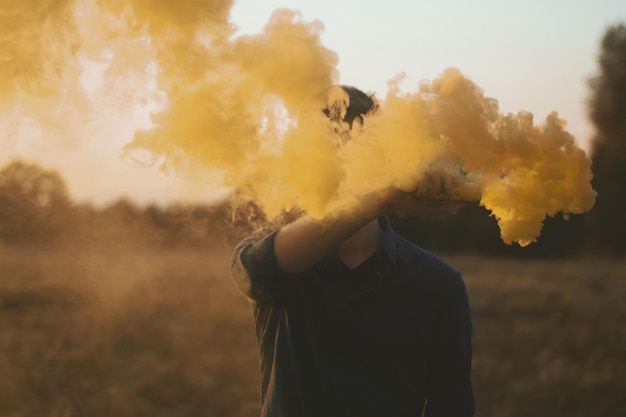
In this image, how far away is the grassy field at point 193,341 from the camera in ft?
31.0

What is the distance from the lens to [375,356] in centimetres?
262

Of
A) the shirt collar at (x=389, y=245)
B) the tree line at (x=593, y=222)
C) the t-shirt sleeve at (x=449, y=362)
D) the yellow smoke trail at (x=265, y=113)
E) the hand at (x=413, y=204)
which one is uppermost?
the tree line at (x=593, y=222)

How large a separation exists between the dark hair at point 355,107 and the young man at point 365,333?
0.01m

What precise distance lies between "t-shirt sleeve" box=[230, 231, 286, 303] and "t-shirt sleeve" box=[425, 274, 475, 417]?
702 mm

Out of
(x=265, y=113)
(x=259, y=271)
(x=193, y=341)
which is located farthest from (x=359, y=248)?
(x=193, y=341)

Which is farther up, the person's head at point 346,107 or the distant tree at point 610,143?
the distant tree at point 610,143

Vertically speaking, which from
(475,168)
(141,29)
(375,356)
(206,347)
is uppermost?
(206,347)

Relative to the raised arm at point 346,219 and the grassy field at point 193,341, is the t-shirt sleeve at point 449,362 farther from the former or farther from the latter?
the grassy field at point 193,341

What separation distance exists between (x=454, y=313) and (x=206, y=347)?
10221 mm

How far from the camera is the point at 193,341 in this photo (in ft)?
41.9

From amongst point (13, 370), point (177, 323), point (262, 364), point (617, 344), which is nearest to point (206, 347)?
point (177, 323)

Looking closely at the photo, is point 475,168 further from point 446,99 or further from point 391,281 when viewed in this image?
point 391,281

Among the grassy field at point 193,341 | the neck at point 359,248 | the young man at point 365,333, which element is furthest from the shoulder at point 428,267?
the grassy field at point 193,341

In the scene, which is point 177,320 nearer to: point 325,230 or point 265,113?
point 265,113
